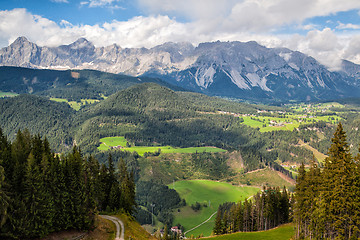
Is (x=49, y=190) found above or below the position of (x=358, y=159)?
below

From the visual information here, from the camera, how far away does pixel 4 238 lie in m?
46.7

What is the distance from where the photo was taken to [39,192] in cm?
5006

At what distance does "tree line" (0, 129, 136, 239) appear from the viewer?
47344 mm

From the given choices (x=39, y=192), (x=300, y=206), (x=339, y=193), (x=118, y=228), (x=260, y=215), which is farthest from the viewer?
(x=260, y=215)

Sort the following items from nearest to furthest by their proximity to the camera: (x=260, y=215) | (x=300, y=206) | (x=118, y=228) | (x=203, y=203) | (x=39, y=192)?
(x=39, y=192) → (x=300, y=206) → (x=118, y=228) → (x=260, y=215) → (x=203, y=203)

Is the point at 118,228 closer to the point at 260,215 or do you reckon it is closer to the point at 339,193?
the point at 339,193

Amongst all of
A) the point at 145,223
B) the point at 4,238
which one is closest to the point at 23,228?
the point at 4,238

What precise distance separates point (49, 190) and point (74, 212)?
7.62m

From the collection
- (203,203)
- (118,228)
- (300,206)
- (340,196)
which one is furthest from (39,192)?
(203,203)

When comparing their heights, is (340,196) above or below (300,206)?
above

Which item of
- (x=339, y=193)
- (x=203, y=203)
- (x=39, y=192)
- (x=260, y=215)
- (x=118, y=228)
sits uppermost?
(x=39, y=192)

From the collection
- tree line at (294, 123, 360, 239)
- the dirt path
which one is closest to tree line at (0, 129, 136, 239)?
the dirt path

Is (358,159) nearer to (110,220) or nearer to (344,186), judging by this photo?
(344,186)

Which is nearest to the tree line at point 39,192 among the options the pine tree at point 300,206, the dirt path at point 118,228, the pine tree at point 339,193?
the dirt path at point 118,228
